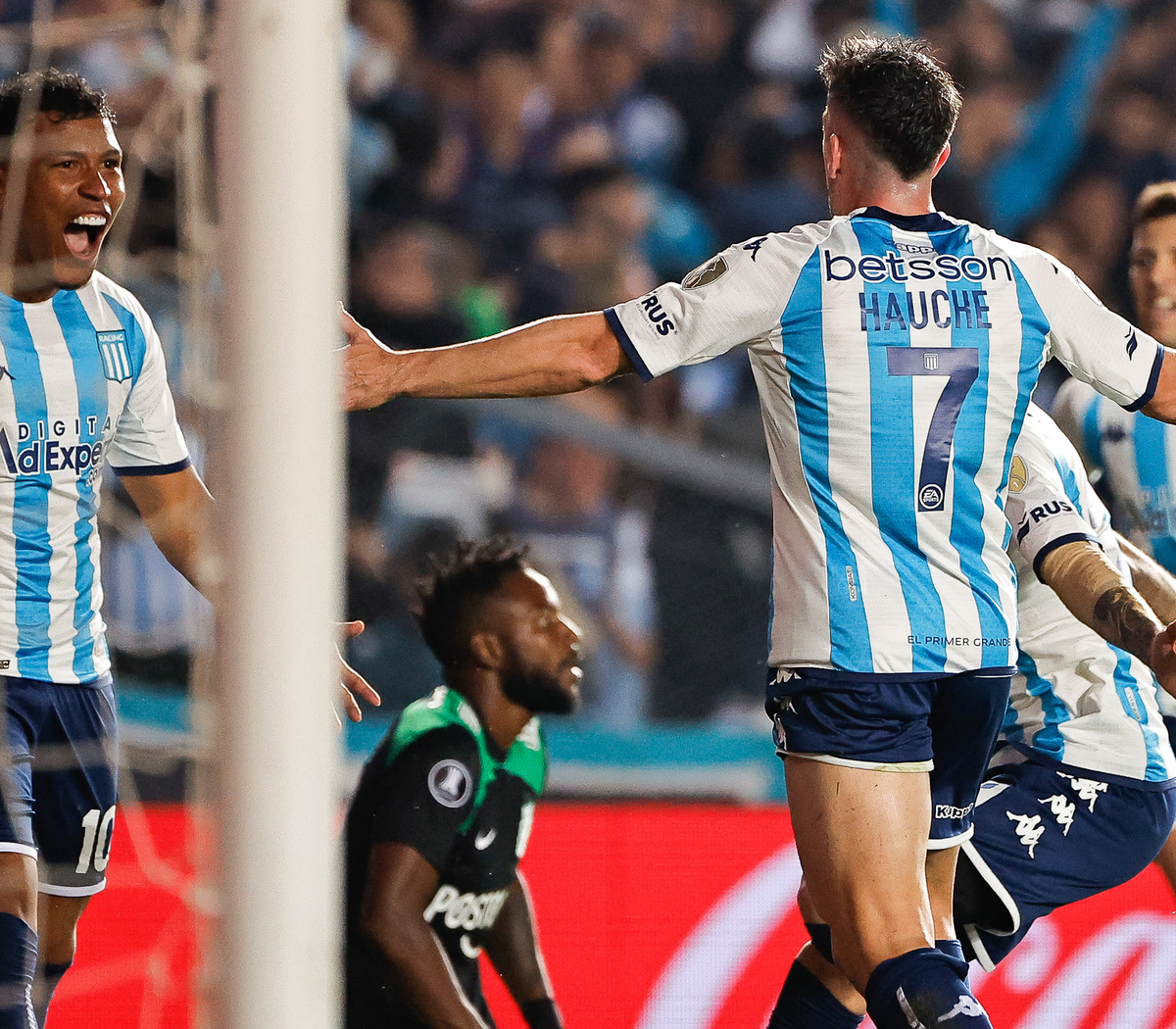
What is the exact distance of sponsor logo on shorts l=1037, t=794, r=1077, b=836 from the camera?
3.29 meters

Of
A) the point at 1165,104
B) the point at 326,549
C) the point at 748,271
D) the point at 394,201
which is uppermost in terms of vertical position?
the point at 1165,104

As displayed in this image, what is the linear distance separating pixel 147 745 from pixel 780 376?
2656mm

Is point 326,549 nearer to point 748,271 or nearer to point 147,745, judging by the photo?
point 748,271

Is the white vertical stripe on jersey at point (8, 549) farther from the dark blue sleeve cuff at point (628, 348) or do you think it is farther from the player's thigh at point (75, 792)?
the dark blue sleeve cuff at point (628, 348)

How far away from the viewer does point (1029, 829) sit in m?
3.27

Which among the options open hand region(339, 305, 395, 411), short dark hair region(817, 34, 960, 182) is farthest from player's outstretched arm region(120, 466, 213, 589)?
short dark hair region(817, 34, 960, 182)

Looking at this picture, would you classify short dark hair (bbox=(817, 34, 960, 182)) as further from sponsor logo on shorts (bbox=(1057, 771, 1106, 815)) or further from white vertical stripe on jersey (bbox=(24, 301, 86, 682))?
white vertical stripe on jersey (bbox=(24, 301, 86, 682))

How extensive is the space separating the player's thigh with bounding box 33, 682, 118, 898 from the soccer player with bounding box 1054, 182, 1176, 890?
2419 mm

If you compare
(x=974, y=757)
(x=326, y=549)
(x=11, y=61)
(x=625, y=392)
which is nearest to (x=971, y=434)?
(x=974, y=757)

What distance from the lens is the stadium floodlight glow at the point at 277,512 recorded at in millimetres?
1832

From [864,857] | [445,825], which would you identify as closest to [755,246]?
[864,857]

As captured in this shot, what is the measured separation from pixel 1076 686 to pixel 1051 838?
32 cm

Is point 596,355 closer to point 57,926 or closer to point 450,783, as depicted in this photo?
point 450,783

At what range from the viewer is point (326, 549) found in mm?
1877
